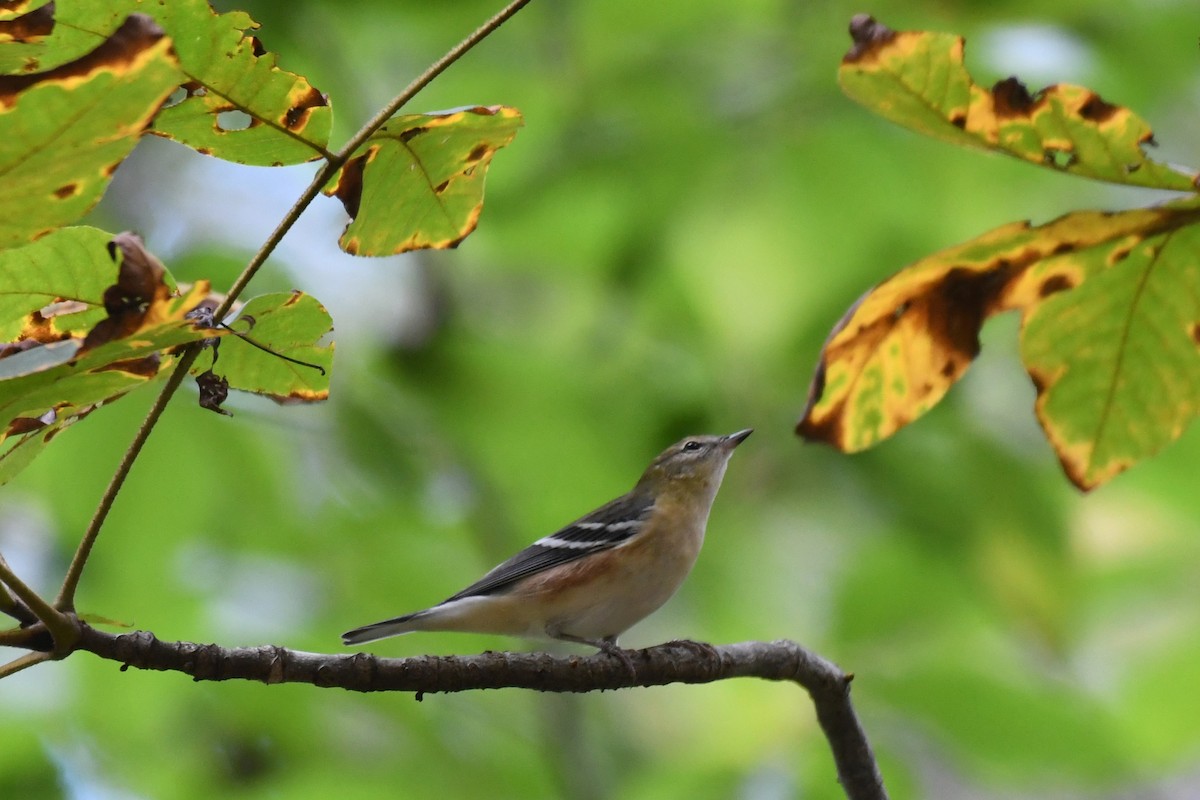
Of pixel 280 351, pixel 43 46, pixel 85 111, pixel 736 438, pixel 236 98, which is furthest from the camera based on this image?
pixel 736 438

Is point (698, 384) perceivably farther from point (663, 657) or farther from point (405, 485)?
point (663, 657)

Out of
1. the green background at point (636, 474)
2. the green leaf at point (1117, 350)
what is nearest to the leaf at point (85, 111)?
the green leaf at point (1117, 350)

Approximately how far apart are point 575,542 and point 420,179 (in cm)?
263

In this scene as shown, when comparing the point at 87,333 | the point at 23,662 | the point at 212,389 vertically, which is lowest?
the point at 23,662

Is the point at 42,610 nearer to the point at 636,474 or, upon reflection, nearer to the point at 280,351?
the point at 280,351

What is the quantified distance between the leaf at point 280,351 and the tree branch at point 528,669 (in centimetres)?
29

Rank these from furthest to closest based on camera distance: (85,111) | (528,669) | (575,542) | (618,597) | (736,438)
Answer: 1. (575,542)
2. (618,597)
3. (736,438)
4. (528,669)
5. (85,111)

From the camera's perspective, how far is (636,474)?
120 inches

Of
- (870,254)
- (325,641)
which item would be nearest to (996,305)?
(870,254)

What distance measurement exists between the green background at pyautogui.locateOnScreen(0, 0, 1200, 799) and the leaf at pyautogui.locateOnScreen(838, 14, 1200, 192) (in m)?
1.45

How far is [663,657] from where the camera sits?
1.92m

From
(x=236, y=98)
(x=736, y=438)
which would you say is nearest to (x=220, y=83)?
(x=236, y=98)

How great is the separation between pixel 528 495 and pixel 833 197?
1.06 metres

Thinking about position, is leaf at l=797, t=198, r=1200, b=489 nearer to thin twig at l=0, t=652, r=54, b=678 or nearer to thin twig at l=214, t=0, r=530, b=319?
thin twig at l=214, t=0, r=530, b=319
